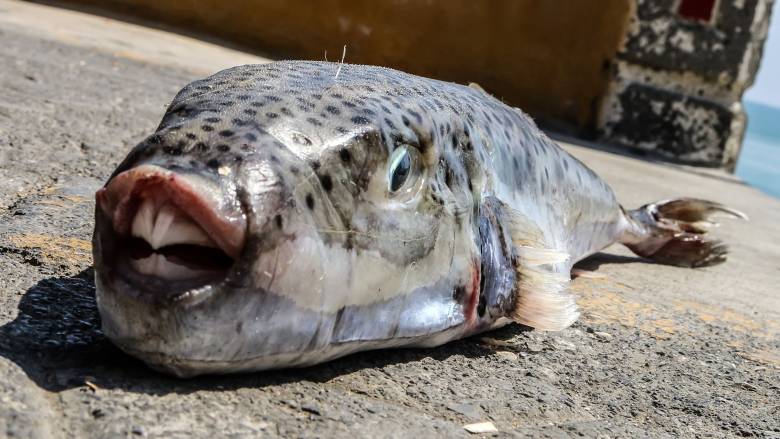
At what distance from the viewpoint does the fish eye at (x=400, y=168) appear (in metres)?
1.84

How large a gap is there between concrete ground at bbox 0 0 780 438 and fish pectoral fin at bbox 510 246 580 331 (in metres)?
0.09

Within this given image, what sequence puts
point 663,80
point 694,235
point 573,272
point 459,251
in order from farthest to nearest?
point 663,80 → point 694,235 → point 573,272 → point 459,251

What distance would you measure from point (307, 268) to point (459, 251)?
475mm

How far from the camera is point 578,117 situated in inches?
326

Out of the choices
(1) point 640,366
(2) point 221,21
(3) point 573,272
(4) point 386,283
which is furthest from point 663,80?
(4) point 386,283

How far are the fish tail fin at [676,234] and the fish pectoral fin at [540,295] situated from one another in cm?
139

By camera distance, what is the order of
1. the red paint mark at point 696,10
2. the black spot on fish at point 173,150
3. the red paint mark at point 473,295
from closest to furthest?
the black spot on fish at point 173,150
the red paint mark at point 473,295
the red paint mark at point 696,10

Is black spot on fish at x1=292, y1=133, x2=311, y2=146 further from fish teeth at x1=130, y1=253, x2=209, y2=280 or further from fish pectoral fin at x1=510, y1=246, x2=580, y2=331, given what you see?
fish pectoral fin at x1=510, y1=246, x2=580, y2=331

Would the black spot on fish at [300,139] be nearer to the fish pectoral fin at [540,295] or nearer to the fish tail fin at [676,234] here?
the fish pectoral fin at [540,295]

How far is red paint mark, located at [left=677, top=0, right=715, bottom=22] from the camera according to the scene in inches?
298

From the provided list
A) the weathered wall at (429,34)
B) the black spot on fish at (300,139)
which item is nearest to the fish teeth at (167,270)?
the black spot on fish at (300,139)

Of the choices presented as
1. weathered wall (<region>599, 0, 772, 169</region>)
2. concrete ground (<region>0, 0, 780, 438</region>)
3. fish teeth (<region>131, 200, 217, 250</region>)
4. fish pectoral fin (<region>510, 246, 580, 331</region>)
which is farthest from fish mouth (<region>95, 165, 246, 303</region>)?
weathered wall (<region>599, 0, 772, 169</region>)

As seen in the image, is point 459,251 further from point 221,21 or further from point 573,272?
point 221,21

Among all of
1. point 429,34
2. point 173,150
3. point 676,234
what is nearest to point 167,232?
point 173,150
